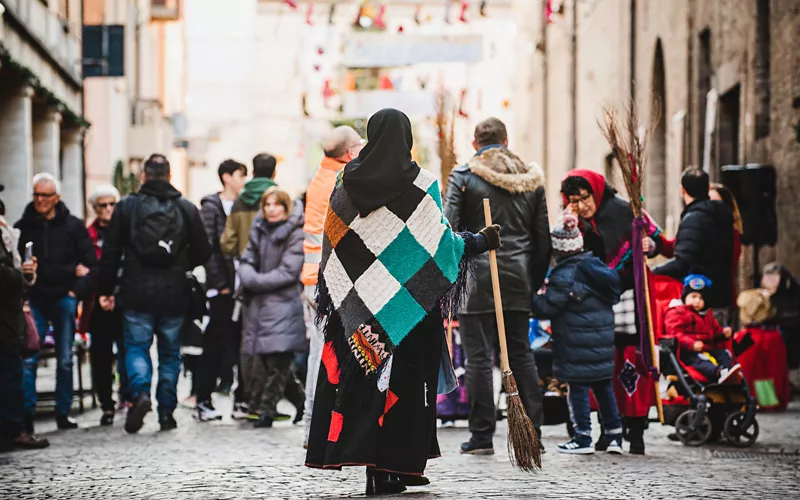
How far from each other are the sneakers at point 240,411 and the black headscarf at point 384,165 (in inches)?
195

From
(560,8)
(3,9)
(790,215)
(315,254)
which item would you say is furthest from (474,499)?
(560,8)

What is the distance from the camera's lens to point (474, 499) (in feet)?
23.2

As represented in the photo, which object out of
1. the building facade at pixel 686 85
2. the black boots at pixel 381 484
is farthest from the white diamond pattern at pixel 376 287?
the building facade at pixel 686 85

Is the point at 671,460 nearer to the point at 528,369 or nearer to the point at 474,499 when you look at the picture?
the point at 528,369

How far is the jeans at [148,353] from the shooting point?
434 inches

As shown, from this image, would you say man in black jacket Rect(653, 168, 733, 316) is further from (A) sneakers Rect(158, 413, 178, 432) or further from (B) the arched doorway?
(B) the arched doorway

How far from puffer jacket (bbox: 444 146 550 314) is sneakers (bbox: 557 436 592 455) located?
2.69 feet

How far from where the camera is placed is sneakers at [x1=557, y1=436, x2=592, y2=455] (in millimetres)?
9398

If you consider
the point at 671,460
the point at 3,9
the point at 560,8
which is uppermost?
the point at 560,8

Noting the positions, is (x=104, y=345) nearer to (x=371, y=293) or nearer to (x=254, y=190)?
(x=254, y=190)

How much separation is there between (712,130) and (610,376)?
9.74m

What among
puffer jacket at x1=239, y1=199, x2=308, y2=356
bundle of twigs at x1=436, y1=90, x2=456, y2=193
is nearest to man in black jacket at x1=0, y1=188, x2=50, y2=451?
puffer jacket at x1=239, y1=199, x2=308, y2=356

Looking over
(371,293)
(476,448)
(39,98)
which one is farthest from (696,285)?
(39,98)

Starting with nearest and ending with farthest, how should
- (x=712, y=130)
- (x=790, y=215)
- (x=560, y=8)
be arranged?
(x=790, y=215) → (x=712, y=130) → (x=560, y=8)
